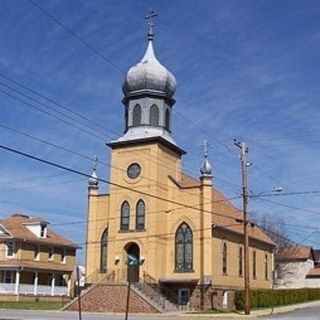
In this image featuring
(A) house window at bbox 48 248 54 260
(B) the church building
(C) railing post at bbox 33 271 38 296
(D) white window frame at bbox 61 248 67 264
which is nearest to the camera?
(B) the church building

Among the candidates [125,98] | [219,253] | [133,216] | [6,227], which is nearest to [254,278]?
[219,253]

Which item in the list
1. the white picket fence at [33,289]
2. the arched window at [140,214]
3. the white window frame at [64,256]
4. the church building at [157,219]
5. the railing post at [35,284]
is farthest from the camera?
the white window frame at [64,256]

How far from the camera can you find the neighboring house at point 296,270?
9151cm

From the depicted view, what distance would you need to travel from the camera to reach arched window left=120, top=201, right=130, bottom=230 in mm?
50844

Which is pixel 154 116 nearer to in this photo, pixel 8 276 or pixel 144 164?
pixel 144 164

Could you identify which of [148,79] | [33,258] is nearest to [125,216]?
[148,79]

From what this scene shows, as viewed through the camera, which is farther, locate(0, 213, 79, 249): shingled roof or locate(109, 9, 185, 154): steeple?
locate(0, 213, 79, 249): shingled roof

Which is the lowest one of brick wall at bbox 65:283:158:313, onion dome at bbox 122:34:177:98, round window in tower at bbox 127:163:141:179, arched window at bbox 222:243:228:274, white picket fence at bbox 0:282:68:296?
brick wall at bbox 65:283:158:313

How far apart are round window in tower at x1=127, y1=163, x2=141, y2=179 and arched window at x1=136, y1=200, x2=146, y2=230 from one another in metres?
2.20

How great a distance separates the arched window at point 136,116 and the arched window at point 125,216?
22.0ft

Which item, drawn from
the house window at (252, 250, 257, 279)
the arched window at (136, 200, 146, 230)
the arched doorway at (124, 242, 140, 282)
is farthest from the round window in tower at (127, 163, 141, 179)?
the house window at (252, 250, 257, 279)

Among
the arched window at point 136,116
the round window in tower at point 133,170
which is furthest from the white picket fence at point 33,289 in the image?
the arched window at point 136,116

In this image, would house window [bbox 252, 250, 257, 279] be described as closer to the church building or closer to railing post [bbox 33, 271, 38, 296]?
the church building

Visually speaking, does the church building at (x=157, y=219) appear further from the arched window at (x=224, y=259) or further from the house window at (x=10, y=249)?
the house window at (x=10, y=249)
